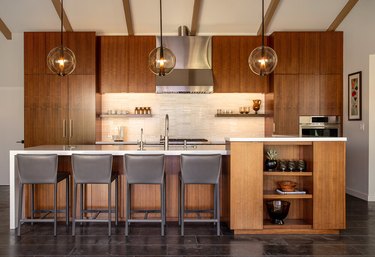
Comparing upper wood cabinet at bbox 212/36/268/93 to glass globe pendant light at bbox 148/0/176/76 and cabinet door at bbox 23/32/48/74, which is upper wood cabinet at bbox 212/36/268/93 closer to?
glass globe pendant light at bbox 148/0/176/76

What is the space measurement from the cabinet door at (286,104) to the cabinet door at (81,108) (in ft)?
→ 10.7

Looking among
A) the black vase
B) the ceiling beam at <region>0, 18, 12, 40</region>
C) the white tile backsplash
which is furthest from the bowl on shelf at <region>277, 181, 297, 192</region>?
the ceiling beam at <region>0, 18, 12, 40</region>

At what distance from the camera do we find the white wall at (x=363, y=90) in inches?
224

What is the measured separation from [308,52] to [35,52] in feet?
16.0

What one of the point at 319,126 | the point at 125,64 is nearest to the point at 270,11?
the point at 319,126

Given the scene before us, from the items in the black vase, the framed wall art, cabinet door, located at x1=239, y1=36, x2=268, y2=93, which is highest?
cabinet door, located at x1=239, y1=36, x2=268, y2=93

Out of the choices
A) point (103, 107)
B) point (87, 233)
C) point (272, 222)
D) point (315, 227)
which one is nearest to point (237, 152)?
point (272, 222)

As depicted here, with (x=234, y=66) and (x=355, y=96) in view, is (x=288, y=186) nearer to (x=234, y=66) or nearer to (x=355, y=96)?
(x=355, y=96)

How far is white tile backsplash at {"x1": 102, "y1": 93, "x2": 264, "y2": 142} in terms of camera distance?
284 inches

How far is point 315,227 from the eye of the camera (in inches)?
154

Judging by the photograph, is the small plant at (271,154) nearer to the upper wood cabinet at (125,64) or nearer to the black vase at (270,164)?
the black vase at (270,164)

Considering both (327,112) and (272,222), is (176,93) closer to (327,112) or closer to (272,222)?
(327,112)

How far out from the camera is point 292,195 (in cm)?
395

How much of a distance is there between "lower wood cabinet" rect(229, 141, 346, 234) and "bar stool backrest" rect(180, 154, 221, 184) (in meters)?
0.18
